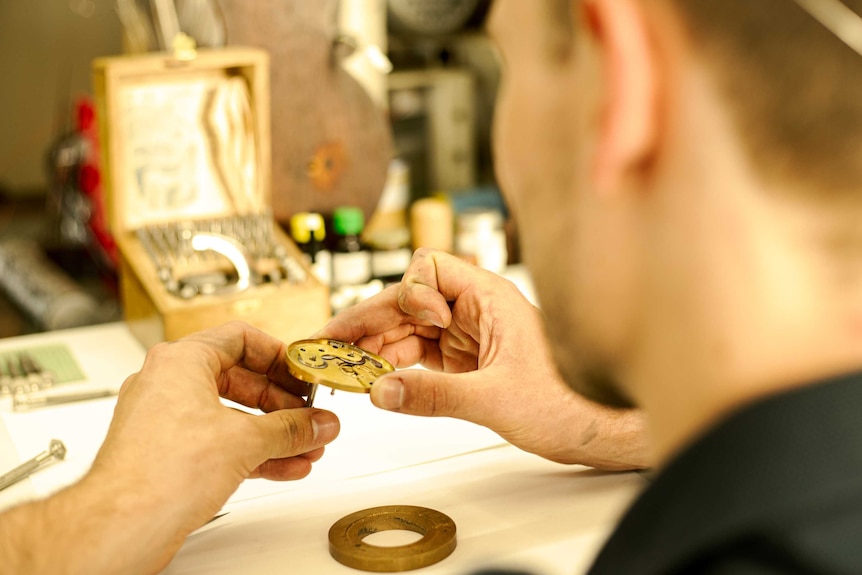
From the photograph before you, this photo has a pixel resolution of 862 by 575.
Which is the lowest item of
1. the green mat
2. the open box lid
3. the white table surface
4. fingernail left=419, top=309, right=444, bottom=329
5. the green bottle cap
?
the white table surface

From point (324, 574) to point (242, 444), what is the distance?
0.50 feet

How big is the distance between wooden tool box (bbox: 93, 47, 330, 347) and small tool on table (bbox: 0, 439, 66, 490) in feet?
1.09

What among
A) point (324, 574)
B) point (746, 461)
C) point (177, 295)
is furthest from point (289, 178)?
point (746, 461)

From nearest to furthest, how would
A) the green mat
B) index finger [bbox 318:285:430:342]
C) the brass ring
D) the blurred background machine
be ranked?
the brass ring → index finger [bbox 318:285:430:342] → the green mat → the blurred background machine

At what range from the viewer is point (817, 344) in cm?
50

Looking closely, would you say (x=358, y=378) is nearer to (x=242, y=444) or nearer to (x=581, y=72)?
(x=242, y=444)

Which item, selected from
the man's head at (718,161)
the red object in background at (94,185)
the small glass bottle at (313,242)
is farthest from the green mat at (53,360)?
the man's head at (718,161)

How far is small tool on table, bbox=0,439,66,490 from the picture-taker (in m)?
1.17

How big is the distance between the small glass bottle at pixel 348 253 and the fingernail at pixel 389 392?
99cm

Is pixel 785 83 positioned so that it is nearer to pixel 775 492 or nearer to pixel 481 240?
pixel 775 492

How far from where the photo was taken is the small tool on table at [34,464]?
3.85 feet

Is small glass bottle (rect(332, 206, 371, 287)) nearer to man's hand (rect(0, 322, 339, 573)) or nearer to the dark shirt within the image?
man's hand (rect(0, 322, 339, 573))

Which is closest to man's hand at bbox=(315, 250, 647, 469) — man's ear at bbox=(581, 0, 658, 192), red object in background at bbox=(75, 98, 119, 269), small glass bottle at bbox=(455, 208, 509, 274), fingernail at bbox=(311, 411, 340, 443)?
fingernail at bbox=(311, 411, 340, 443)

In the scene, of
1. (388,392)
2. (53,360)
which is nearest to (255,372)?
(388,392)
